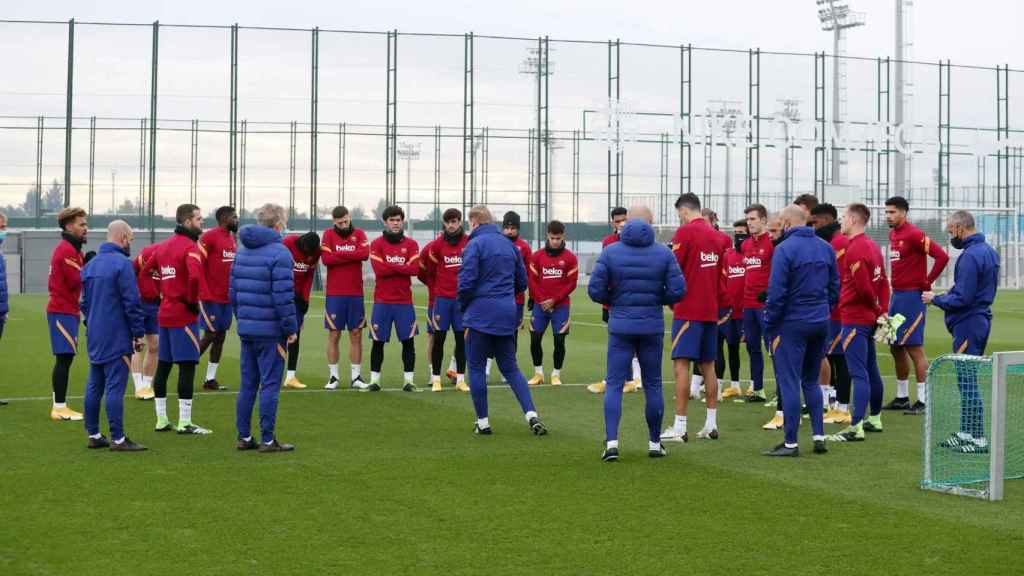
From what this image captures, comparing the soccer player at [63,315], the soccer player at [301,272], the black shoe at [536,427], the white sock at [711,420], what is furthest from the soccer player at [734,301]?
the soccer player at [63,315]

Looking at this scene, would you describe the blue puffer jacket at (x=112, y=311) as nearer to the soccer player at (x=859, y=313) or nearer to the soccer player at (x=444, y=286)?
the soccer player at (x=444, y=286)

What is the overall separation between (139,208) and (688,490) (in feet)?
131

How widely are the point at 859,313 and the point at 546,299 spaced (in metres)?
4.67

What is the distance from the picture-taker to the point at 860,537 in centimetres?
661

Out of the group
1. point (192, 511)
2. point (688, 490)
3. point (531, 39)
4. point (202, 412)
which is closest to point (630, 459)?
point (688, 490)

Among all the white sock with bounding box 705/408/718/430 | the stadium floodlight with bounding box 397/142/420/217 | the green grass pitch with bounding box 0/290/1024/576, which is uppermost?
the stadium floodlight with bounding box 397/142/420/217

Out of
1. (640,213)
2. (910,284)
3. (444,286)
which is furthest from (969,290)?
(444,286)

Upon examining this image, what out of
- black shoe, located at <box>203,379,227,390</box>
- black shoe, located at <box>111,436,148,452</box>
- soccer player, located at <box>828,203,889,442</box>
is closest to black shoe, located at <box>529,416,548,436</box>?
soccer player, located at <box>828,203,889,442</box>

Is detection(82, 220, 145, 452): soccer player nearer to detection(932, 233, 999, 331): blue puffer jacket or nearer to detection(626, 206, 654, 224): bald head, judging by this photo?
detection(626, 206, 654, 224): bald head

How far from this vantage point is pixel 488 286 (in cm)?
1035

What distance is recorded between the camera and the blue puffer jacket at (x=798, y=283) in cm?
932

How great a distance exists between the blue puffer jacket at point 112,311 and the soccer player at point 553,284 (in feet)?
18.9

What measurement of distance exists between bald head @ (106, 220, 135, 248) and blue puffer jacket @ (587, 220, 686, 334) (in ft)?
12.1

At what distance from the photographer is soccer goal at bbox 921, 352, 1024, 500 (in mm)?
7641
